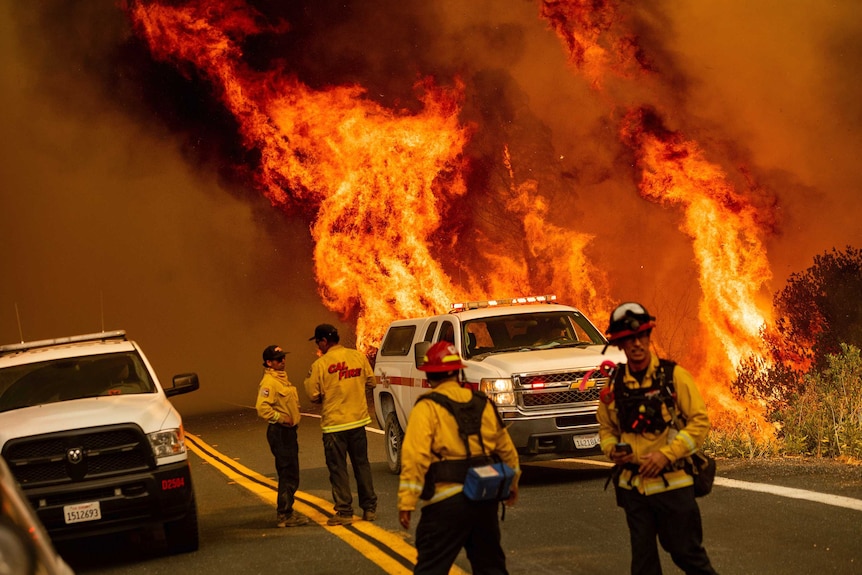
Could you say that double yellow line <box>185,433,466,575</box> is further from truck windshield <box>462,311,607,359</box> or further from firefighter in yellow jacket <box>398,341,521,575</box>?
truck windshield <box>462,311,607,359</box>

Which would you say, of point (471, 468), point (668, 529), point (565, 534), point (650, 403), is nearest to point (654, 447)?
point (650, 403)

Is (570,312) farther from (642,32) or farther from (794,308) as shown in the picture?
(642,32)

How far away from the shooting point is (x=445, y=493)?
18.5 feet

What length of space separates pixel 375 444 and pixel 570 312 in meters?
5.29

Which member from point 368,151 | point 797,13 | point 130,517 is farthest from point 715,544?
point 797,13

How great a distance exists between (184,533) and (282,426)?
1622 millimetres

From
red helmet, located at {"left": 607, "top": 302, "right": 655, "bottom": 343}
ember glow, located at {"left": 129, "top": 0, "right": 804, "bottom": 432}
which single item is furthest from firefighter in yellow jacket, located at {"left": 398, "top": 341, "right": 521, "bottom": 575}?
ember glow, located at {"left": 129, "top": 0, "right": 804, "bottom": 432}

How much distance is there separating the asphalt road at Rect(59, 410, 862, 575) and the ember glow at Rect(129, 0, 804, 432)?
15292 millimetres

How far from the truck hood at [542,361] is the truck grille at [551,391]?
0.29 feet

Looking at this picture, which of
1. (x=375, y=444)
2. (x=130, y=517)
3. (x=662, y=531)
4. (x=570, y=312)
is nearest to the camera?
(x=662, y=531)

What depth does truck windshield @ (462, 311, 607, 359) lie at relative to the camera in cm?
1354

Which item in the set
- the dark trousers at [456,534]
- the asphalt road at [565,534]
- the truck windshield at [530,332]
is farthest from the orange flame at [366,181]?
the dark trousers at [456,534]

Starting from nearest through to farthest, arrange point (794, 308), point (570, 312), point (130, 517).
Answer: point (130, 517) < point (570, 312) < point (794, 308)

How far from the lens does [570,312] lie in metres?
14.1
